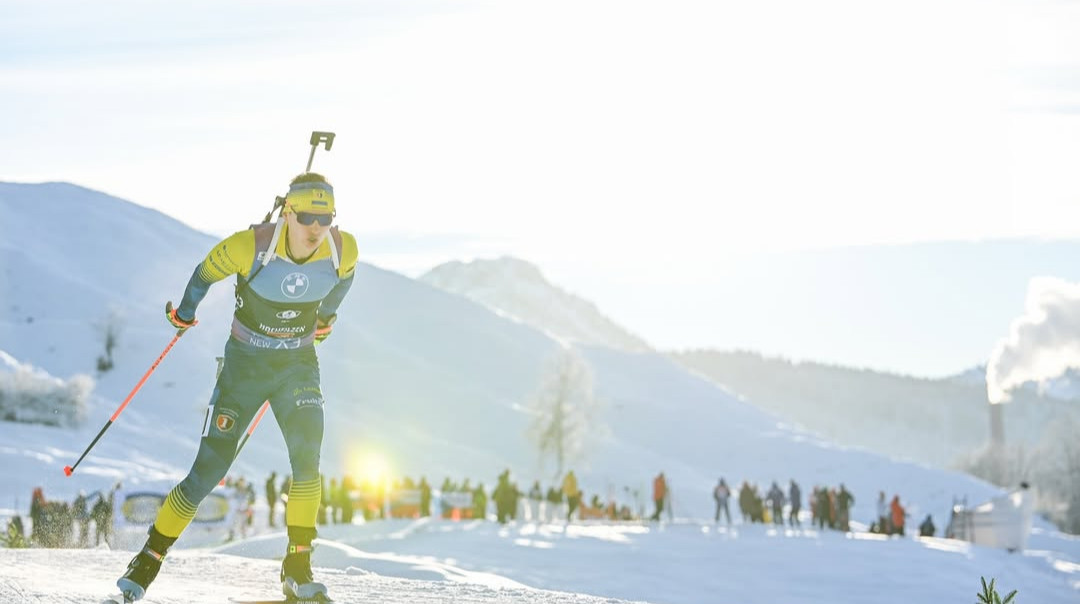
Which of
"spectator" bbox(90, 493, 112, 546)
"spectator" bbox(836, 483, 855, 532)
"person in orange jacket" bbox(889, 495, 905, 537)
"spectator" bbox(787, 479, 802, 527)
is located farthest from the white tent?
"spectator" bbox(90, 493, 112, 546)

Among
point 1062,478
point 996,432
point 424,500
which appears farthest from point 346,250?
point 996,432

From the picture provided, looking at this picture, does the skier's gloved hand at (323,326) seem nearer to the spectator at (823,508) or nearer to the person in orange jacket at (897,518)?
the spectator at (823,508)

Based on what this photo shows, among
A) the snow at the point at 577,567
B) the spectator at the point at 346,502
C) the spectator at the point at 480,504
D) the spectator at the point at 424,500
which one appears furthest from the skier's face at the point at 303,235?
the spectator at the point at 480,504

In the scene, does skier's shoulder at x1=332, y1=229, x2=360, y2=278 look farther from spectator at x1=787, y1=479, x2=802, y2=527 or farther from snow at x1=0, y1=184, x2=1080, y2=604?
spectator at x1=787, y1=479, x2=802, y2=527

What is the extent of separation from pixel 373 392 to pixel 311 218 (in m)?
99.3

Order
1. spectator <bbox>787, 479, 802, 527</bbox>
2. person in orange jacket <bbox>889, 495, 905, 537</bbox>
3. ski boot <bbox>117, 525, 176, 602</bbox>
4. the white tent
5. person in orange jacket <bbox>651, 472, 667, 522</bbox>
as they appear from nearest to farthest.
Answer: ski boot <bbox>117, 525, 176, 602</bbox> < person in orange jacket <bbox>651, 472, 667, 522</bbox> < person in orange jacket <bbox>889, 495, 905, 537</bbox> < spectator <bbox>787, 479, 802, 527</bbox> < the white tent

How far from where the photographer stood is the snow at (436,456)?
16734 millimetres

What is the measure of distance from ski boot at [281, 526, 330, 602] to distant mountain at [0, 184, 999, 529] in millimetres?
38815

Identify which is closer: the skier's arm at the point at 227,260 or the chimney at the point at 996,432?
the skier's arm at the point at 227,260

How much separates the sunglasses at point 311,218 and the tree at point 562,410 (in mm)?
87156

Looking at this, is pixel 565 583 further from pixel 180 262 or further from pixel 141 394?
pixel 180 262

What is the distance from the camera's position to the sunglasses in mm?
8273

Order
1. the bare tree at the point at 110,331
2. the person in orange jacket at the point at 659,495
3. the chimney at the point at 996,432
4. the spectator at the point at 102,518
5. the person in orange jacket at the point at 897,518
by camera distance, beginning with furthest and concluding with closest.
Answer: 1. the chimney at the point at 996,432
2. the bare tree at the point at 110,331
3. the person in orange jacket at the point at 897,518
4. the person in orange jacket at the point at 659,495
5. the spectator at the point at 102,518

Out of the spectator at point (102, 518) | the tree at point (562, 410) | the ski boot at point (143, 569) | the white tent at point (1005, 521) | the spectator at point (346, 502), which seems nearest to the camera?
the ski boot at point (143, 569)
